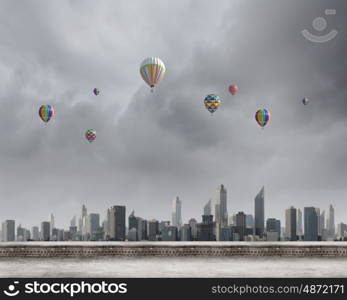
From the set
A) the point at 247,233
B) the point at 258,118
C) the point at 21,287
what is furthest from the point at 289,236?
the point at 21,287

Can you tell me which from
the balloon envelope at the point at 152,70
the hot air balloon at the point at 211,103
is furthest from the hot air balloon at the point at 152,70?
the hot air balloon at the point at 211,103

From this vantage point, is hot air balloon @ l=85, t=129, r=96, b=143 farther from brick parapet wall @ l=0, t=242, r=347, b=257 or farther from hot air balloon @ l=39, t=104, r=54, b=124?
brick parapet wall @ l=0, t=242, r=347, b=257

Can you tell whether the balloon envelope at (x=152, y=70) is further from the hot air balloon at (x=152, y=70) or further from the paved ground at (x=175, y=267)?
the paved ground at (x=175, y=267)

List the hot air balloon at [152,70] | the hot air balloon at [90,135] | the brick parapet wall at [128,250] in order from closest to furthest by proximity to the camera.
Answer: the brick parapet wall at [128,250], the hot air balloon at [152,70], the hot air balloon at [90,135]

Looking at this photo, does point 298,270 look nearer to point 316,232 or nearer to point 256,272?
point 256,272

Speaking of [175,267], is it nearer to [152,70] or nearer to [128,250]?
[128,250]

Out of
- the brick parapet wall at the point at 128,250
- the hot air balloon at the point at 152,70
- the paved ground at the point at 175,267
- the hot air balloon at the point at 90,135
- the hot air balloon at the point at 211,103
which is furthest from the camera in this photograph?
the hot air balloon at the point at 90,135

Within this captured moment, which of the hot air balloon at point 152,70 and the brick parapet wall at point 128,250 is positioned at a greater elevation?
the hot air balloon at point 152,70
